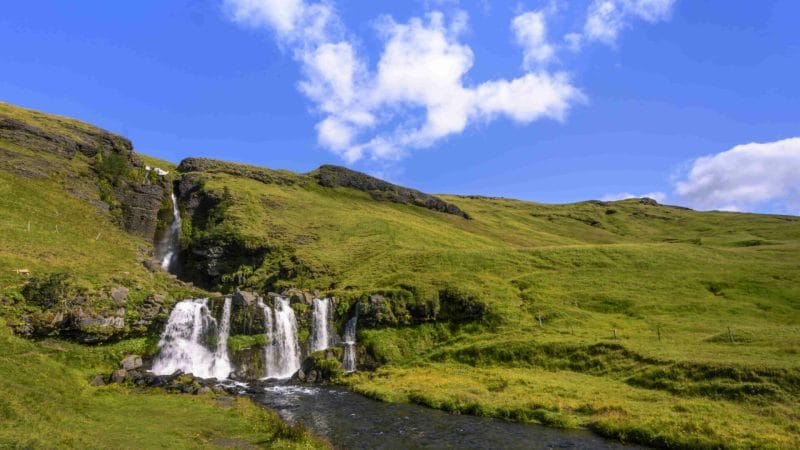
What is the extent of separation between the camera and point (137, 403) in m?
34.8

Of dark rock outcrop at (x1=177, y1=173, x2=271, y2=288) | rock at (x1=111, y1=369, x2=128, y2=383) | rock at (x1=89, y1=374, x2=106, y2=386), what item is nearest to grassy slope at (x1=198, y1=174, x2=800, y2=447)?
dark rock outcrop at (x1=177, y1=173, x2=271, y2=288)

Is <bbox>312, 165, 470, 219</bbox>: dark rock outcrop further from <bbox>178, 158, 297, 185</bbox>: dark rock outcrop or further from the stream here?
the stream

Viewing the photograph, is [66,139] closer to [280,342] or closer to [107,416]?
[280,342]

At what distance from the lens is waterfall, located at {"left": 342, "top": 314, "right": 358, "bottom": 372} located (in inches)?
2205

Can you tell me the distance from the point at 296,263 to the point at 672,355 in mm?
60643

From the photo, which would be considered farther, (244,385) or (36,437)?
Answer: (244,385)

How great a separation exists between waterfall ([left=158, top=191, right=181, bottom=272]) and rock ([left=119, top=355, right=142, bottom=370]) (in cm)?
4189

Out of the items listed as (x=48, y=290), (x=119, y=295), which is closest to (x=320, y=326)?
(x=119, y=295)

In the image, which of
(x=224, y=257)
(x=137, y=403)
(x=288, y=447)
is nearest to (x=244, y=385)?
(x=137, y=403)

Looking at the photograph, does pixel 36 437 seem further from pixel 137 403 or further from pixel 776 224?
pixel 776 224

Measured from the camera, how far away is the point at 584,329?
57.7m

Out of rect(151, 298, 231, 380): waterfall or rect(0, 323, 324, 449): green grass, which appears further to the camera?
rect(151, 298, 231, 380): waterfall

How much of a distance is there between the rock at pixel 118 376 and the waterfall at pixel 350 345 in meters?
22.9

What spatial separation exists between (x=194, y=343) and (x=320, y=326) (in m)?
15.4
